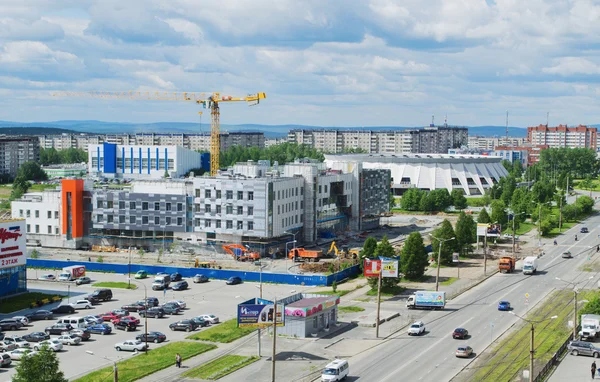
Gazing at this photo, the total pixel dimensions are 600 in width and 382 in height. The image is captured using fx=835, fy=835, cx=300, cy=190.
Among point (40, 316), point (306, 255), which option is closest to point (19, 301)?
point (40, 316)

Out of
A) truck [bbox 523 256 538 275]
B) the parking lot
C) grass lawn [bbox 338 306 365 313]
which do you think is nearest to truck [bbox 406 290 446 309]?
grass lawn [bbox 338 306 365 313]

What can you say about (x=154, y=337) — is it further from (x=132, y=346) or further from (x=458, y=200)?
(x=458, y=200)

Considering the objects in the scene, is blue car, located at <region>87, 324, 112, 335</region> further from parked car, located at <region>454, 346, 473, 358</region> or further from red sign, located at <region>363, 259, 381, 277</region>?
parked car, located at <region>454, 346, 473, 358</region>

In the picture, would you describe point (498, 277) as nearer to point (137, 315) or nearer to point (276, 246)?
point (276, 246)

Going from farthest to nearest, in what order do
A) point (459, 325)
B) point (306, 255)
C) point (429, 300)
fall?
point (306, 255), point (429, 300), point (459, 325)

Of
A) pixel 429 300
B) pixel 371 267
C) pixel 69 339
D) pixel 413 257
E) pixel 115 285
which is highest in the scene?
pixel 371 267

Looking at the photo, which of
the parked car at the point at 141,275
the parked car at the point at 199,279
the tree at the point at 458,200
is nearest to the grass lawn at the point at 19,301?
the parked car at the point at 141,275

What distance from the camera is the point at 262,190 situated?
112062 mm

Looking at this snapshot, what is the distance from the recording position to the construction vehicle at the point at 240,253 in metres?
110

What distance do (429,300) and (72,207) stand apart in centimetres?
6011

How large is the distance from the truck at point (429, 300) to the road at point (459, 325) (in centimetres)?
111

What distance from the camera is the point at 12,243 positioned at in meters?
84.8

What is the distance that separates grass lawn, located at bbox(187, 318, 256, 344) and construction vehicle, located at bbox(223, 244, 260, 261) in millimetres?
36636

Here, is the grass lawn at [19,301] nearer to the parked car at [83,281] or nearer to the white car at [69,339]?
the parked car at [83,281]
